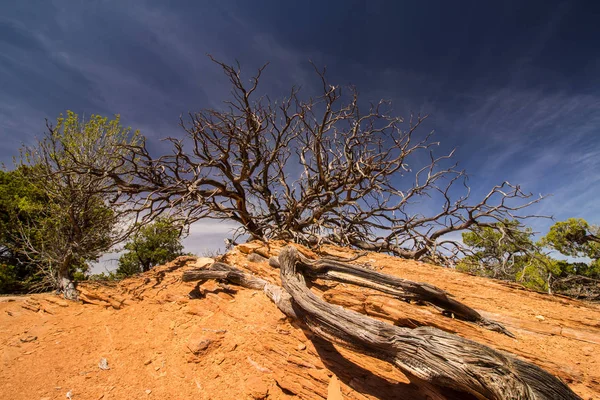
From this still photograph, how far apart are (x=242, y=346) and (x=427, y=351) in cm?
222

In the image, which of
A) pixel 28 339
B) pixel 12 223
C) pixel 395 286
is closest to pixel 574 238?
pixel 395 286

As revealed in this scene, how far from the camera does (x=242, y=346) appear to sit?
3.24 meters

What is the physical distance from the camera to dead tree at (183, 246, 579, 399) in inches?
63.7

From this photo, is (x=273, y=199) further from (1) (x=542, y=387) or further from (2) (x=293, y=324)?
(1) (x=542, y=387)

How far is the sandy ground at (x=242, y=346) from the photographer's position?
104 inches

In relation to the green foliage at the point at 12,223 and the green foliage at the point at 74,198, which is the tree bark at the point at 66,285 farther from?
the green foliage at the point at 12,223

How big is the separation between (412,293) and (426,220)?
4.87 meters

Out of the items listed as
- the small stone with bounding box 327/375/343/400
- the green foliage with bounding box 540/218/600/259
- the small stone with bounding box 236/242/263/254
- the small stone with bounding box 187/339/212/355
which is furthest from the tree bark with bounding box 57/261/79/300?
the green foliage with bounding box 540/218/600/259

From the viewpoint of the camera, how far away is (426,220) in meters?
7.60

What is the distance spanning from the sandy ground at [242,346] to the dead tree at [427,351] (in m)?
0.38

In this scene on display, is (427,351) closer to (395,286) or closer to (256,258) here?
(395,286)

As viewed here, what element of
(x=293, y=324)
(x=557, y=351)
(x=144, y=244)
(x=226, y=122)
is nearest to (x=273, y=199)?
(x=226, y=122)

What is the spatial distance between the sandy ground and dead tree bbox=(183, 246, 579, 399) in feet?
1.26

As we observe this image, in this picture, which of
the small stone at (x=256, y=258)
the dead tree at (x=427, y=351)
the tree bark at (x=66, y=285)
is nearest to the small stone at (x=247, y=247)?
the small stone at (x=256, y=258)
